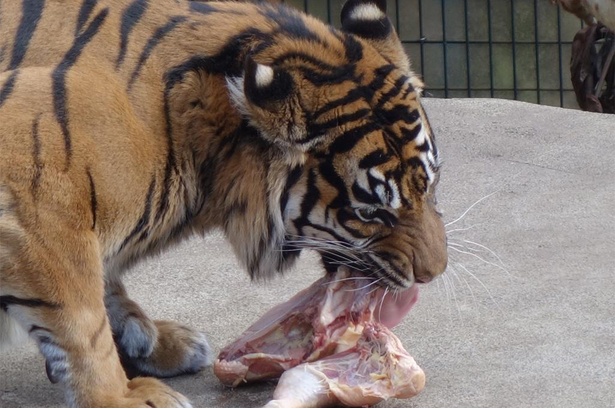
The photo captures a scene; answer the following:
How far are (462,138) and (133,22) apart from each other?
3075 mm

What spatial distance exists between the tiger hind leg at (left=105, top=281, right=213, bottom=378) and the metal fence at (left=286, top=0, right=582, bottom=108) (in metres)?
5.31

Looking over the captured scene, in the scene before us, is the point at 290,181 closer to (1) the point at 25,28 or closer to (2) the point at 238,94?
(2) the point at 238,94

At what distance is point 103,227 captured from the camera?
9.46ft

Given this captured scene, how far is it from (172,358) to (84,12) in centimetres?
98

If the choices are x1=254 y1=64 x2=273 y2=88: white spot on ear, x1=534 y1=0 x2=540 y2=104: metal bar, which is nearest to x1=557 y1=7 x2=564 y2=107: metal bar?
x1=534 y1=0 x2=540 y2=104: metal bar

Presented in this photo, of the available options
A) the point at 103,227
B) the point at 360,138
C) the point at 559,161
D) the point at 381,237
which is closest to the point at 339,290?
the point at 381,237

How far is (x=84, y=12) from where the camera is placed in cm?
317

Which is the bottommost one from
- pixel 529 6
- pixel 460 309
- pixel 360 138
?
pixel 529 6

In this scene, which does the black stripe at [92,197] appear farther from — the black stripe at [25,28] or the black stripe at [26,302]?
the black stripe at [25,28]

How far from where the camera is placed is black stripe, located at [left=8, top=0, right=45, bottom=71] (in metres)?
3.08

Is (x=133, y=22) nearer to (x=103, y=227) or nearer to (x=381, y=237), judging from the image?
(x=103, y=227)

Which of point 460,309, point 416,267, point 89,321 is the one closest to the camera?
point 89,321

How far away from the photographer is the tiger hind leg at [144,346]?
11.3 feet

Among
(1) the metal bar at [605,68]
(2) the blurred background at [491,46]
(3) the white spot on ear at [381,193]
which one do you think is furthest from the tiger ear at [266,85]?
(2) the blurred background at [491,46]
